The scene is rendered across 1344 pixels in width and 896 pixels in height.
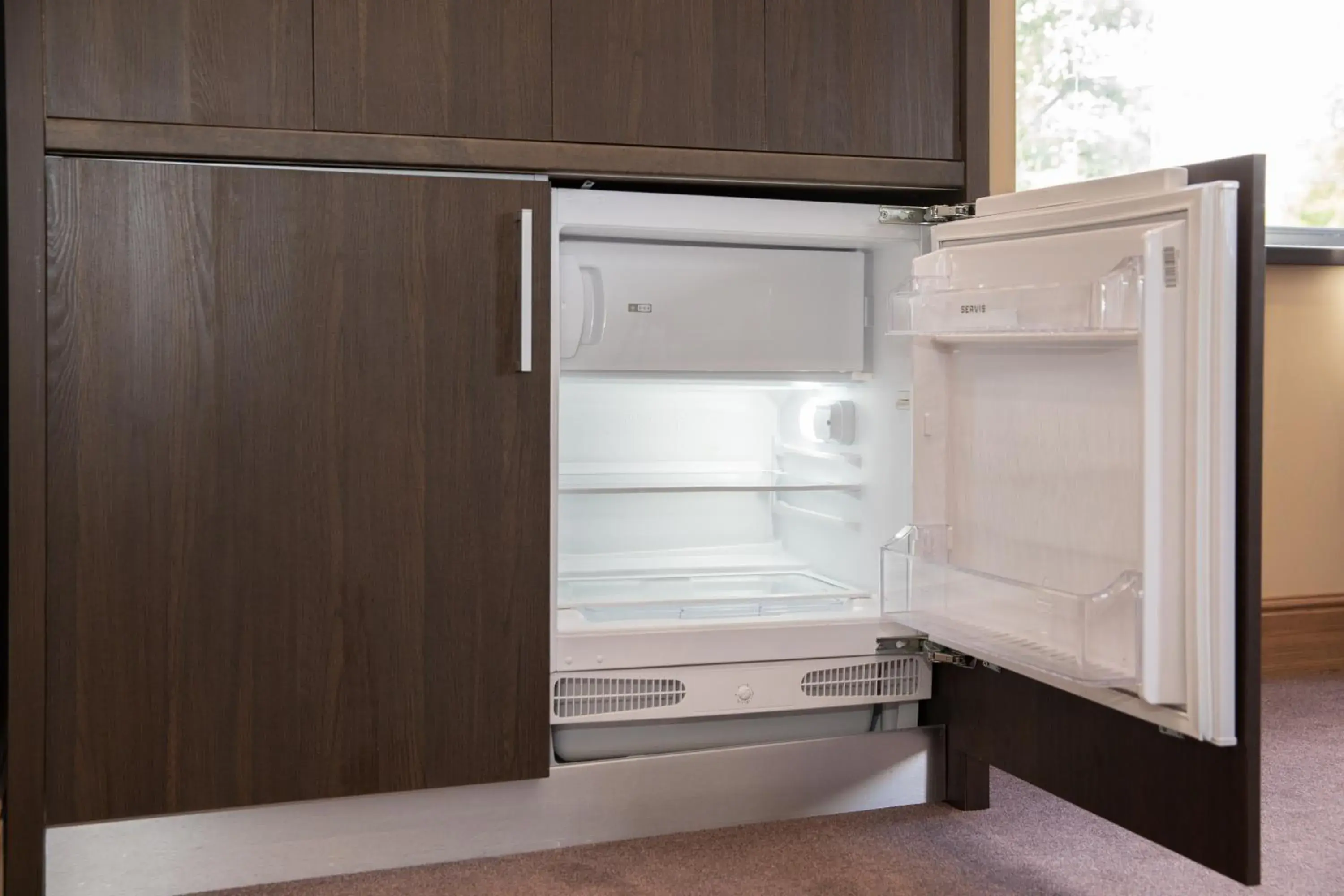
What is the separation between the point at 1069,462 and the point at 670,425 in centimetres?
92

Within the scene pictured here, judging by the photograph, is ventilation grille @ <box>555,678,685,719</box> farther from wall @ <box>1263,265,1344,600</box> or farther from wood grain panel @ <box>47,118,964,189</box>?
wall @ <box>1263,265,1344,600</box>

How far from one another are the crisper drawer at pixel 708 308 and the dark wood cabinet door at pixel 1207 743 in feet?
2.19

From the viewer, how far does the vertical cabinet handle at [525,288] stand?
179 cm

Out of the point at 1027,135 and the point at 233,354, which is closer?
the point at 233,354

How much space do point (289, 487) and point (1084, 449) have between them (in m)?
1.11

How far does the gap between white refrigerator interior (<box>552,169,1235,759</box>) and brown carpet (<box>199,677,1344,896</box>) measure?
18 centimetres

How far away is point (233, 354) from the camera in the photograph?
5.56 ft

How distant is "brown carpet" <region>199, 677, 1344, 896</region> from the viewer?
1.75 metres

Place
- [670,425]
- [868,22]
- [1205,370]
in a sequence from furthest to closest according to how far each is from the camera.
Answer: [670,425]
[868,22]
[1205,370]

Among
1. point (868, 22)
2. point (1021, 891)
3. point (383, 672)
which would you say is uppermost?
point (868, 22)

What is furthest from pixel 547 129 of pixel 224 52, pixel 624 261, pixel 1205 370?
pixel 1205 370

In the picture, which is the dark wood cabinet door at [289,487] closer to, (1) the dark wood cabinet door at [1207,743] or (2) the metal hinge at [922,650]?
(2) the metal hinge at [922,650]

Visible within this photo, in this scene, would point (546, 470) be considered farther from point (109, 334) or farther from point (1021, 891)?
point (1021, 891)

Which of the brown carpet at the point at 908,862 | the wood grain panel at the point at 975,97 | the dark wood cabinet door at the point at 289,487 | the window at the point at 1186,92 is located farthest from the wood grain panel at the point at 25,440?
the window at the point at 1186,92
